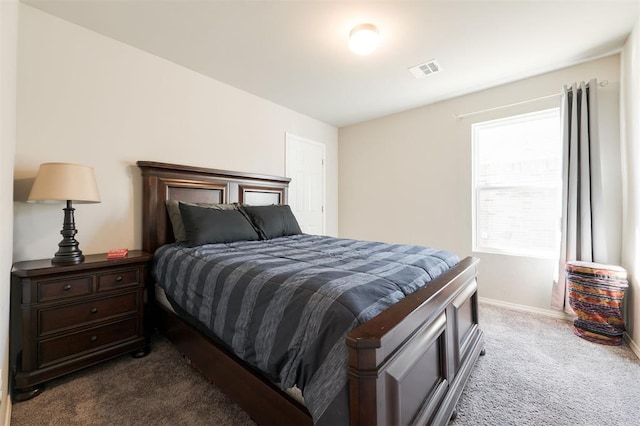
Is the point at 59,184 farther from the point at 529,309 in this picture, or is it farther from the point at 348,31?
the point at 529,309

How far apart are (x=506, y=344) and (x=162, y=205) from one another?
3.25 m

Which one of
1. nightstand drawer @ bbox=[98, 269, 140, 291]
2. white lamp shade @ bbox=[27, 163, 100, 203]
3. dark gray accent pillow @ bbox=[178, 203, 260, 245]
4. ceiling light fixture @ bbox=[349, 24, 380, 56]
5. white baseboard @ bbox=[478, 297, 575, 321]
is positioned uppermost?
ceiling light fixture @ bbox=[349, 24, 380, 56]

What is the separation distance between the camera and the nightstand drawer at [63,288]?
1631 millimetres

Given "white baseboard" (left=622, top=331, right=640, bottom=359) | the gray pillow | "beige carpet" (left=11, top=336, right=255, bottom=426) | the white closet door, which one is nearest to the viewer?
"beige carpet" (left=11, top=336, right=255, bottom=426)

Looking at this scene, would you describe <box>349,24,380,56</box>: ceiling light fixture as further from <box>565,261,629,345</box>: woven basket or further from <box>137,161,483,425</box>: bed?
<box>565,261,629,345</box>: woven basket

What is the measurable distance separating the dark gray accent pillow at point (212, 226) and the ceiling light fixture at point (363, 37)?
6.02 feet

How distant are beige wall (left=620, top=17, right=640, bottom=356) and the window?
18.0 inches

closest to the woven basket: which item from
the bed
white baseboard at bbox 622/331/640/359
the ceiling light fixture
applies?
white baseboard at bbox 622/331/640/359

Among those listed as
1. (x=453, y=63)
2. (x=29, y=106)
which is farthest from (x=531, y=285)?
(x=29, y=106)

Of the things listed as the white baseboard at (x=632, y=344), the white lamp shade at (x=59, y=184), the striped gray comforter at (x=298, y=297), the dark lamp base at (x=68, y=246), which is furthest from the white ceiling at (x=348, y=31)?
the white baseboard at (x=632, y=344)

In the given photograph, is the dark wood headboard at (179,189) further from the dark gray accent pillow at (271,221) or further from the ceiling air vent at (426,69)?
the ceiling air vent at (426,69)

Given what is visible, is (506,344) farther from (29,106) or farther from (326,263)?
(29,106)

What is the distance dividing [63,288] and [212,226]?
1006mm

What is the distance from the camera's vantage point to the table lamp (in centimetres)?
170
